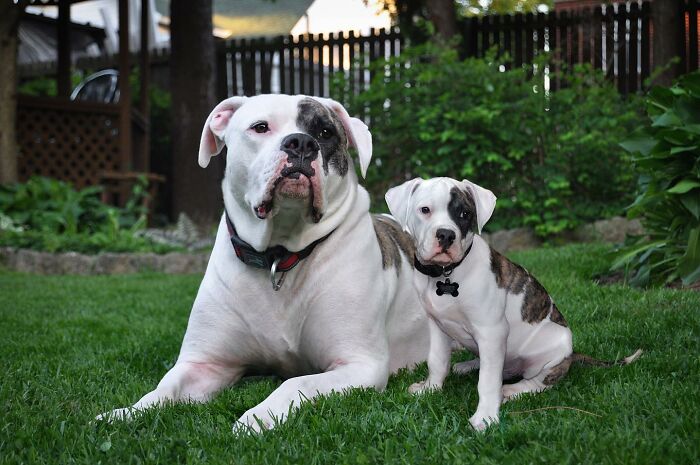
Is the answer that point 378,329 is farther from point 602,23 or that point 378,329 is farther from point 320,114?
point 602,23

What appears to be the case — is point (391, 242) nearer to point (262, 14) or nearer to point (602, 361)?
point (602, 361)

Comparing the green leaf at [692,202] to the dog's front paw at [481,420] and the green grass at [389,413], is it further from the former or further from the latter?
the dog's front paw at [481,420]

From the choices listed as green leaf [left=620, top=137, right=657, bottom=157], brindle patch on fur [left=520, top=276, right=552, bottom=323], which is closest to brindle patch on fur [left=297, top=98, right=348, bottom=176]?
brindle patch on fur [left=520, top=276, right=552, bottom=323]

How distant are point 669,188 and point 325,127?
2.81 metres

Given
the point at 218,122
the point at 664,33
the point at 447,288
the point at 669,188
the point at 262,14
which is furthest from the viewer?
the point at 262,14

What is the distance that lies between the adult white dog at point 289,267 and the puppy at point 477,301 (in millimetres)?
324

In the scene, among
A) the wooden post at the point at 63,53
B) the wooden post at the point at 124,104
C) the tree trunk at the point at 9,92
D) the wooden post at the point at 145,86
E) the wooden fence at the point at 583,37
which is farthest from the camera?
the wooden post at the point at 145,86

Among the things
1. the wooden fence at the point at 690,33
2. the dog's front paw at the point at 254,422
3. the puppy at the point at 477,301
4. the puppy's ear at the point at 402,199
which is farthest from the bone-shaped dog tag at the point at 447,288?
the wooden fence at the point at 690,33

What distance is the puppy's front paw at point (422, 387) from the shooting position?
10.6 ft

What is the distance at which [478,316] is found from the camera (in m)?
3.07

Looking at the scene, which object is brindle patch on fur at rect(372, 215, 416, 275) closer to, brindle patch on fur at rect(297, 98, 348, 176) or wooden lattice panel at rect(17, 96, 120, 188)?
brindle patch on fur at rect(297, 98, 348, 176)

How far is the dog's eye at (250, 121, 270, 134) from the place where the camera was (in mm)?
3389

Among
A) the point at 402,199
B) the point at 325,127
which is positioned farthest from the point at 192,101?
the point at 402,199

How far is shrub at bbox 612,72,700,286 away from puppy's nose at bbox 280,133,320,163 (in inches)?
109
